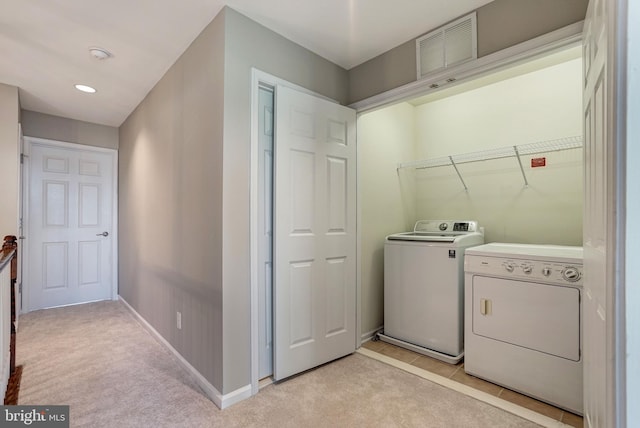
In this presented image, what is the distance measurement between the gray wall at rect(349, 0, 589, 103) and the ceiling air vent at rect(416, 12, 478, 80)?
0.14 feet

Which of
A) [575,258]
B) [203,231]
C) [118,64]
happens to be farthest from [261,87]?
[575,258]

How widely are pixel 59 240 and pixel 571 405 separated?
5.19 metres

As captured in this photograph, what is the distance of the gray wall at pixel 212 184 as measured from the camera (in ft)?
6.00

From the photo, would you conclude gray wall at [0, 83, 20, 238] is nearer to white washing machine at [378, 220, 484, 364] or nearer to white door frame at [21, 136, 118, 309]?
white door frame at [21, 136, 118, 309]

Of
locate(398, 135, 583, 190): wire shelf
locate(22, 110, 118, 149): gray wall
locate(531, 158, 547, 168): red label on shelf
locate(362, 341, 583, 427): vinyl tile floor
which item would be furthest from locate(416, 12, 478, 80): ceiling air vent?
A: locate(22, 110, 118, 149): gray wall

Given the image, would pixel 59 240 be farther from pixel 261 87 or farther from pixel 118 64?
pixel 261 87

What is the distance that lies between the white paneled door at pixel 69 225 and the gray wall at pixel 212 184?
6.18ft

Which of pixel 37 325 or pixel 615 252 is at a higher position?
pixel 615 252

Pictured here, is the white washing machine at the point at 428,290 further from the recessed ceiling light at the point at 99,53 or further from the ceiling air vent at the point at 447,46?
→ the recessed ceiling light at the point at 99,53

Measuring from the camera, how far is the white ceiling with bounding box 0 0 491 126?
5.98 feet

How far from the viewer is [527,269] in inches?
73.8

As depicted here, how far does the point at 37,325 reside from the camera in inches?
123

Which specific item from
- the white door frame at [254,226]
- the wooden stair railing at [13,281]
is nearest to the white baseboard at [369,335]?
the white door frame at [254,226]

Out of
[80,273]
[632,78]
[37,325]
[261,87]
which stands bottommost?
[37,325]
